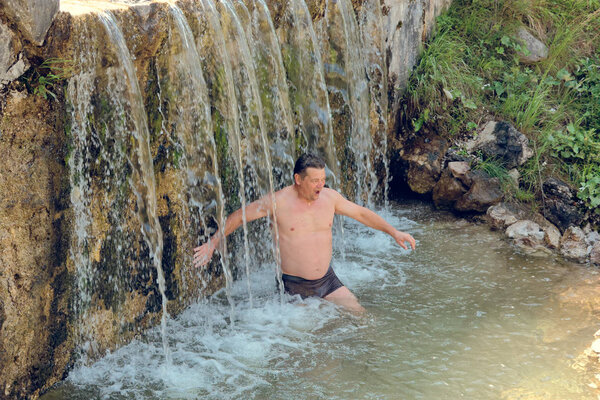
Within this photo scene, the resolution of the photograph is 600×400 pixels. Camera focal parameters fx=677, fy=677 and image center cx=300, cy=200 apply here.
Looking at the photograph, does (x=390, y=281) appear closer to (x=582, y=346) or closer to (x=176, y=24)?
(x=582, y=346)

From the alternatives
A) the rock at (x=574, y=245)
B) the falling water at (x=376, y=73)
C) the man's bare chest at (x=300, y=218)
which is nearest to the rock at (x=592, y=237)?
the rock at (x=574, y=245)

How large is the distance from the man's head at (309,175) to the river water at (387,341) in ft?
2.77

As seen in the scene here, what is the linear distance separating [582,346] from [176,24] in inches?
139

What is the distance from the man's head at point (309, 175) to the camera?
493 centimetres

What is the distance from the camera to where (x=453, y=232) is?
6930 millimetres

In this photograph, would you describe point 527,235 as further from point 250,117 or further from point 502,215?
point 250,117

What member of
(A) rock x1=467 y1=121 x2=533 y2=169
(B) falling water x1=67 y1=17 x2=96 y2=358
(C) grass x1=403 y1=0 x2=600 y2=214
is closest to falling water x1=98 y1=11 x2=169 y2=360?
(B) falling water x1=67 y1=17 x2=96 y2=358

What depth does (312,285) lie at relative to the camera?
5238mm

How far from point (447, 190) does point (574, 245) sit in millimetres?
1480

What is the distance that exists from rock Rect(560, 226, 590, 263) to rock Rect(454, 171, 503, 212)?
0.83 metres

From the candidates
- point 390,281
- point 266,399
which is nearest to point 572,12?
point 390,281

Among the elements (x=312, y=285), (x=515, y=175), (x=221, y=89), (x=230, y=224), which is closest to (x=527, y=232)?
(x=515, y=175)

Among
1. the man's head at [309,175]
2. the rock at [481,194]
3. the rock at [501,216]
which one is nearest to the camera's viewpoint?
the man's head at [309,175]

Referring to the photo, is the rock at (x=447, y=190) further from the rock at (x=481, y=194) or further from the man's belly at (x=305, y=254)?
the man's belly at (x=305, y=254)
